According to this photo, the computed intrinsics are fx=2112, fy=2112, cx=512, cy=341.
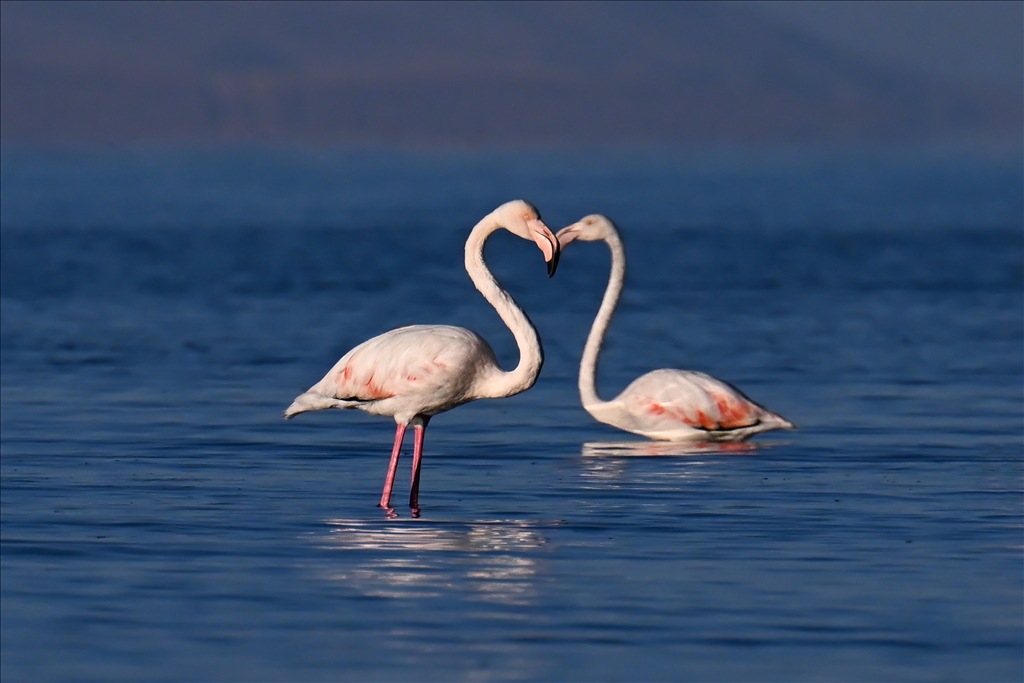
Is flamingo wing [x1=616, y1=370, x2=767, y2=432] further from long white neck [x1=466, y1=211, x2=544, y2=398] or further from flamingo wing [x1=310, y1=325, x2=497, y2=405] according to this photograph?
flamingo wing [x1=310, y1=325, x2=497, y2=405]

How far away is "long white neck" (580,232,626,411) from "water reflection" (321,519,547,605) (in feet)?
12.2

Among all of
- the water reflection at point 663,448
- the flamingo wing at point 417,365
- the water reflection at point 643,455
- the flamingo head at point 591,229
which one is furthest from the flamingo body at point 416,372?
the flamingo head at point 591,229

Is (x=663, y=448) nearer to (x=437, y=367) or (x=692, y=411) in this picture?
(x=692, y=411)

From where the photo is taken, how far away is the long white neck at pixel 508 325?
11.1 meters

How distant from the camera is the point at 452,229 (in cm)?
6644

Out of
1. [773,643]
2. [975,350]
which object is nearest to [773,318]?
[975,350]

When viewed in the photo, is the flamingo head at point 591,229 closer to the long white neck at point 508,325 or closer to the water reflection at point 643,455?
the water reflection at point 643,455

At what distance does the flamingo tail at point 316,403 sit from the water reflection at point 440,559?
108 centimetres

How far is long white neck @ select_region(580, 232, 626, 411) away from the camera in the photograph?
14.2 metres

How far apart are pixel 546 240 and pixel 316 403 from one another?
156cm

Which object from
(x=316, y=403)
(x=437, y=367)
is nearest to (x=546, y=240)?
(x=437, y=367)

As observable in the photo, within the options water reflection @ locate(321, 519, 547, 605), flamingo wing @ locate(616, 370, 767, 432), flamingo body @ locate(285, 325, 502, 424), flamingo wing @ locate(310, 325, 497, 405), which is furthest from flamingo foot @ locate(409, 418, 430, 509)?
flamingo wing @ locate(616, 370, 767, 432)

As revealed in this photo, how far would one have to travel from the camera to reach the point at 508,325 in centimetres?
1137

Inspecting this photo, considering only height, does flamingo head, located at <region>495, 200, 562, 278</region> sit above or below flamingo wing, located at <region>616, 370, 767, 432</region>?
above
